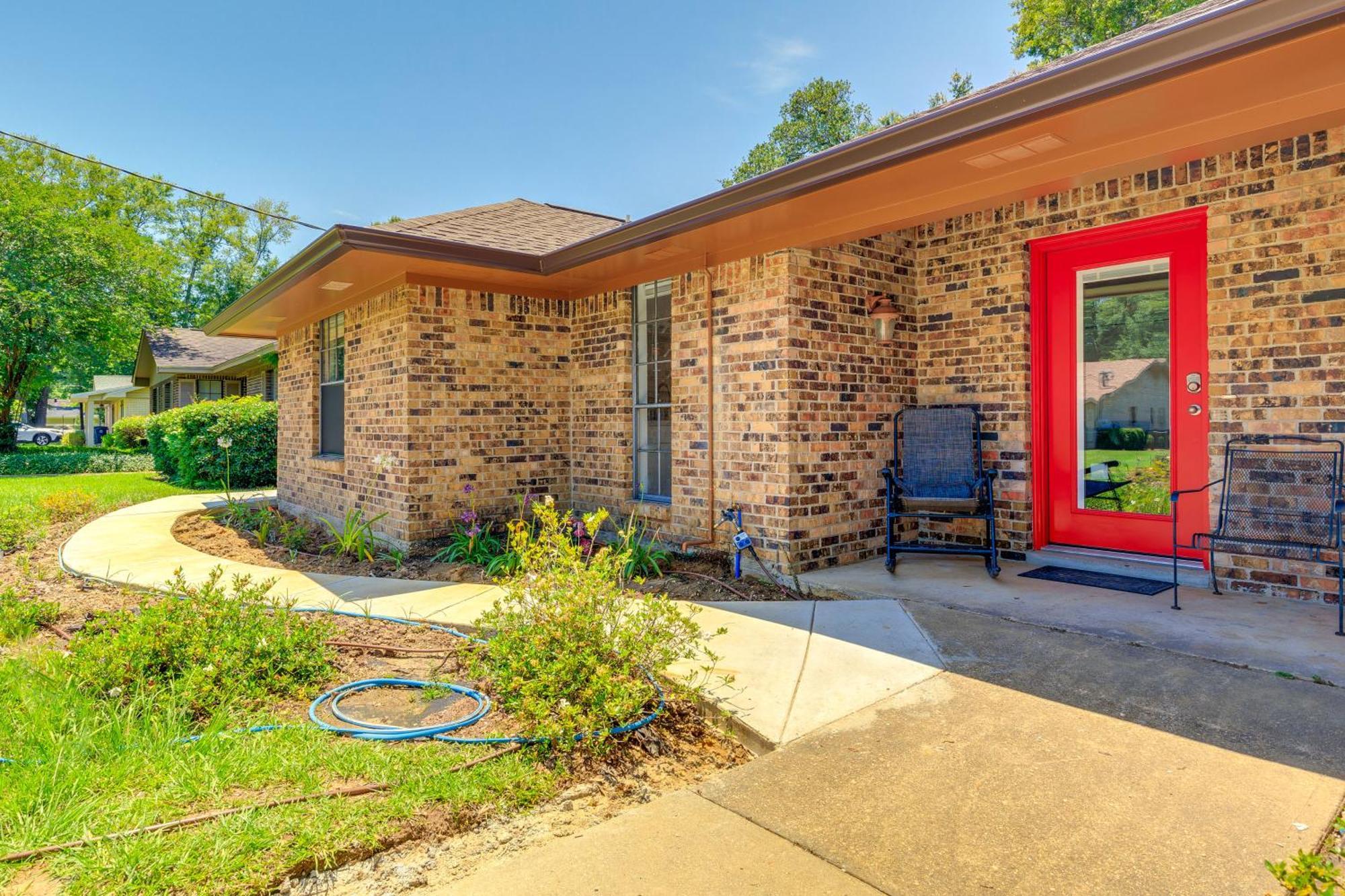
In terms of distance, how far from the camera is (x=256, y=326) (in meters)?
9.26

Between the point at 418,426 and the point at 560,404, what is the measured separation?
147 cm

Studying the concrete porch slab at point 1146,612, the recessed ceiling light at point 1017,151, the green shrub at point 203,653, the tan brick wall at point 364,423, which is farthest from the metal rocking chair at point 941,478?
the tan brick wall at point 364,423

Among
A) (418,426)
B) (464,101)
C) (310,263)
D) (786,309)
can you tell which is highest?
(464,101)

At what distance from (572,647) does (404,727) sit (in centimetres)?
70

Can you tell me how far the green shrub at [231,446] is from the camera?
13.4 m

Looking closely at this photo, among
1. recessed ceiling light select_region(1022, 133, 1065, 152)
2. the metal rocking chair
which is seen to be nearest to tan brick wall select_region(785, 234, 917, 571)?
the metal rocking chair

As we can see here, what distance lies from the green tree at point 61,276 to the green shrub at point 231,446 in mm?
9885

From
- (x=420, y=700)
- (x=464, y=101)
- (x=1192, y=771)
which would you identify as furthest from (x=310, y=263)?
(x=464, y=101)

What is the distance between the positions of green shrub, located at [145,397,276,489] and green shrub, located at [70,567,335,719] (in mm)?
10915

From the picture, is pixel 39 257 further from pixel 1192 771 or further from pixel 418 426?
pixel 1192 771

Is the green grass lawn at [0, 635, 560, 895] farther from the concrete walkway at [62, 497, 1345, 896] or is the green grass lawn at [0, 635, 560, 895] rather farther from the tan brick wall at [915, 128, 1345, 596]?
the tan brick wall at [915, 128, 1345, 596]

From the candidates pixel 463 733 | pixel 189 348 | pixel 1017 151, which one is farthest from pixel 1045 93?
pixel 189 348

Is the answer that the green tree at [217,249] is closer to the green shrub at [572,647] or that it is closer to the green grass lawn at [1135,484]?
the green shrub at [572,647]

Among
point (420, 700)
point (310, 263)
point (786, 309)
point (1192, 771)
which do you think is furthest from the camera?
point (310, 263)
